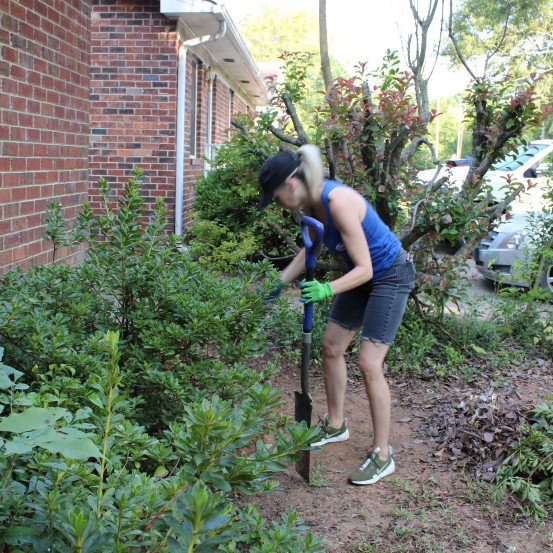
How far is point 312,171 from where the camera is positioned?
11.6ft

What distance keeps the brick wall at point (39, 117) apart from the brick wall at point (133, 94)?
14.0ft

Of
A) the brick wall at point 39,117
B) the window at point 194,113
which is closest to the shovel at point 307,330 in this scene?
the brick wall at point 39,117

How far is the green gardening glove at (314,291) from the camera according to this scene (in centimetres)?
352

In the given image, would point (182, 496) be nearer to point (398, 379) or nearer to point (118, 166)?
point (398, 379)

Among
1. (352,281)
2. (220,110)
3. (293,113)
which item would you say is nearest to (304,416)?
(352,281)

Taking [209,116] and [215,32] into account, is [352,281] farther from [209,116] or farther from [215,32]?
[209,116]

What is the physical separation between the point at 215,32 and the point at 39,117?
21.3ft

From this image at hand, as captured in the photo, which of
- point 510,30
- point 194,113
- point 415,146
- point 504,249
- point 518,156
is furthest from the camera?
point 510,30

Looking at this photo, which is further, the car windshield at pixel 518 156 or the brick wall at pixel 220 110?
the brick wall at pixel 220 110

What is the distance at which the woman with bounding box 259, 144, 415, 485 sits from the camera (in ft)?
11.6

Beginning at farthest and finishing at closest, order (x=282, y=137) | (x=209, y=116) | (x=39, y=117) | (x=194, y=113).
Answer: (x=209, y=116), (x=194, y=113), (x=282, y=137), (x=39, y=117)

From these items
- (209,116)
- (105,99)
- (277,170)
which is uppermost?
(209,116)

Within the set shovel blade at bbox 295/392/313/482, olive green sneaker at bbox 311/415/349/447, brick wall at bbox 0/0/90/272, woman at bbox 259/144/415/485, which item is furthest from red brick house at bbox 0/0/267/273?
olive green sneaker at bbox 311/415/349/447

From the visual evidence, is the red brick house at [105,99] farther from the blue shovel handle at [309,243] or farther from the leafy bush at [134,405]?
the blue shovel handle at [309,243]
